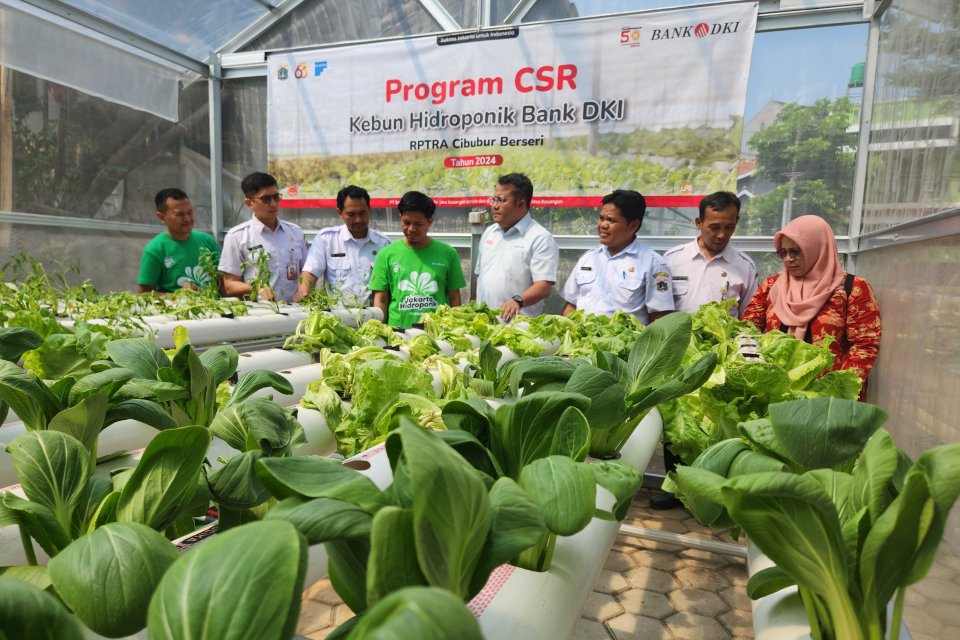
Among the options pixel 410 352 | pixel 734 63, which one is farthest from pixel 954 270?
pixel 734 63

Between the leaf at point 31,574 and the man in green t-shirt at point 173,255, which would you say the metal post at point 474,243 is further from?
the leaf at point 31,574

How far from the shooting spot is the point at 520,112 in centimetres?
464

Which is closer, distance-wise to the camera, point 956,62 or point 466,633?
point 466,633

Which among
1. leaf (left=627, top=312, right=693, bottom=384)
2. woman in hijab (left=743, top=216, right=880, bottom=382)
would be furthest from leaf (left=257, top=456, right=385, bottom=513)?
woman in hijab (left=743, top=216, right=880, bottom=382)

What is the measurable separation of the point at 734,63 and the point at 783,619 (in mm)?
4247

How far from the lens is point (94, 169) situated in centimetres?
503

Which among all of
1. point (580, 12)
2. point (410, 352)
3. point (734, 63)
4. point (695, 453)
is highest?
point (580, 12)

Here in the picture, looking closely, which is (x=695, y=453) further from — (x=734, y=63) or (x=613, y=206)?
(x=734, y=63)

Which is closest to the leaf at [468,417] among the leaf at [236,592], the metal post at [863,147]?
the leaf at [236,592]

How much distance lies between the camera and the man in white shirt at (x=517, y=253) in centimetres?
367

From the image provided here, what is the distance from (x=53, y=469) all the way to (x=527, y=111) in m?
4.50

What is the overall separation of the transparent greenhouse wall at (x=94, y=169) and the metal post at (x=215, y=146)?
0.26ft

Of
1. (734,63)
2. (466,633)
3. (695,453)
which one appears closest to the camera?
(466,633)

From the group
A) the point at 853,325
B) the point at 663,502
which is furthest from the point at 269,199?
the point at 853,325
